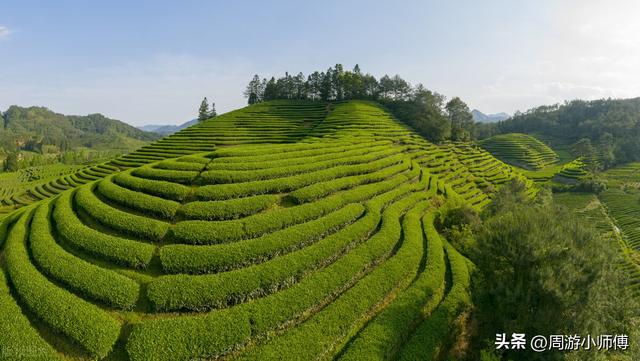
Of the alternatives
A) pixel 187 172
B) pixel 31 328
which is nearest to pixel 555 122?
pixel 187 172

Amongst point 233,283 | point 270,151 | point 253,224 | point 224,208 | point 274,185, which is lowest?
point 233,283

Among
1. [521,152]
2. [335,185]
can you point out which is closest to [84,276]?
[335,185]

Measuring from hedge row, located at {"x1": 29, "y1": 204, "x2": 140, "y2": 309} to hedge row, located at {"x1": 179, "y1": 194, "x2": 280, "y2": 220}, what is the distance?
6.25 m

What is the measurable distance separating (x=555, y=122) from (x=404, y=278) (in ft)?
671

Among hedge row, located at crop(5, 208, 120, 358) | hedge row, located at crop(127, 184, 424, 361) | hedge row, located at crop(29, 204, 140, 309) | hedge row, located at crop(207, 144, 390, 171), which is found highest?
hedge row, located at crop(207, 144, 390, 171)

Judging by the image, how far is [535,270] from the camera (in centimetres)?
1664

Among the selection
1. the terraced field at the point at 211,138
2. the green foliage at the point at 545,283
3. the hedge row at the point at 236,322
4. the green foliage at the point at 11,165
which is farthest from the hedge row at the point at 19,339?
the green foliage at the point at 11,165

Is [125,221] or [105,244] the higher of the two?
[125,221]

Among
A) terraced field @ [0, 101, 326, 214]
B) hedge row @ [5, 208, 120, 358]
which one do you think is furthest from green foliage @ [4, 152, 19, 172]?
hedge row @ [5, 208, 120, 358]

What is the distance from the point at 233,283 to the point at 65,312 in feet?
27.3

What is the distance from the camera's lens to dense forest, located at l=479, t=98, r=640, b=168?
4508 inches

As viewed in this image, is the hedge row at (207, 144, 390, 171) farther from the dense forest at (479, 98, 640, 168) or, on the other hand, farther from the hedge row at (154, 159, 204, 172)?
the dense forest at (479, 98, 640, 168)

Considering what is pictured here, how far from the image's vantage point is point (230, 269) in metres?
18.4

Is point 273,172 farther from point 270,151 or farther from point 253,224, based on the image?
point 253,224
